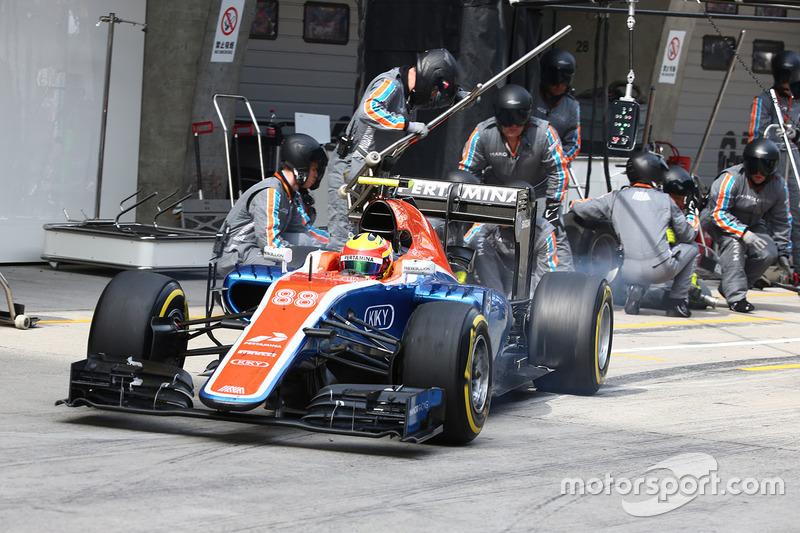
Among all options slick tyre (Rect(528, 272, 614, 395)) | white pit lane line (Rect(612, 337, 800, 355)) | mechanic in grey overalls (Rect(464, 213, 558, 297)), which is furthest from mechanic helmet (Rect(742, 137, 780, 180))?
slick tyre (Rect(528, 272, 614, 395))

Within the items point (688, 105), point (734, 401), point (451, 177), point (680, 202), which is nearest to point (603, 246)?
point (680, 202)

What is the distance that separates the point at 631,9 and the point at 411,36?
9.75 ft

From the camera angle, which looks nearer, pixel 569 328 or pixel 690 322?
pixel 569 328

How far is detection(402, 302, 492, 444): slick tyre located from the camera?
552 centimetres

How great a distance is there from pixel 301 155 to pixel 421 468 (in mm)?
4567

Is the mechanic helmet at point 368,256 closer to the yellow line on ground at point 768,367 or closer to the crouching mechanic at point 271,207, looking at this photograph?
the crouching mechanic at point 271,207

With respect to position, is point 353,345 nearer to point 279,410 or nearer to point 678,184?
point 279,410

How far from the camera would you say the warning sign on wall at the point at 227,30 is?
583 inches

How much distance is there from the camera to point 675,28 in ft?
67.5

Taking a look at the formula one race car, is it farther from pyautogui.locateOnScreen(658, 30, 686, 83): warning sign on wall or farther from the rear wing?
pyautogui.locateOnScreen(658, 30, 686, 83): warning sign on wall

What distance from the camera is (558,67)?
1187 cm

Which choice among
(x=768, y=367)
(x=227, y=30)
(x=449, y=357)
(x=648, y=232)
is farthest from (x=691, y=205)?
(x=449, y=357)

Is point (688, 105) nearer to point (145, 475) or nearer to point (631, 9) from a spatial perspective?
point (631, 9)

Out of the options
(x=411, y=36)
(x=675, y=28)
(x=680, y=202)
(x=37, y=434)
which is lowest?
(x=37, y=434)
